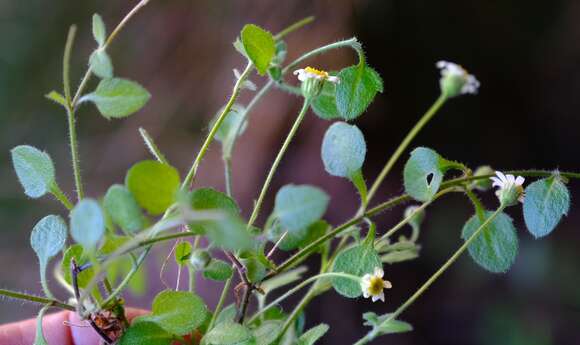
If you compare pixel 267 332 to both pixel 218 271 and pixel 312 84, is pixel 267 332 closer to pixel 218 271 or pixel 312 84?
pixel 218 271

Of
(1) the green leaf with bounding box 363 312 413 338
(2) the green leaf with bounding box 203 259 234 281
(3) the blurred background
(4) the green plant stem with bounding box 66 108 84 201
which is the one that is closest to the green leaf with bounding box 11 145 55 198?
(4) the green plant stem with bounding box 66 108 84 201

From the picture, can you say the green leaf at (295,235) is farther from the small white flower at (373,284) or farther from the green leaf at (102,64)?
the green leaf at (102,64)

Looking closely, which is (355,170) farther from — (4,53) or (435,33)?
(4,53)

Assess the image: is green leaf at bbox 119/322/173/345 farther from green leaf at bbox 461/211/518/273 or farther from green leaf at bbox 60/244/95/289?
green leaf at bbox 461/211/518/273

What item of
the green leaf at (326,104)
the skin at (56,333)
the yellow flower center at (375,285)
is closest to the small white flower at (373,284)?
the yellow flower center at (375,285)

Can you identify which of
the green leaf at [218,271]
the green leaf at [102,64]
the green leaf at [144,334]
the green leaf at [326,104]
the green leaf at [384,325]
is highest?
the green leaf at [102,64]

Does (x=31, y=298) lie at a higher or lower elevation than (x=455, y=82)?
lower

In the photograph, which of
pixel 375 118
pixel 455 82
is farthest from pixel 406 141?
pixel 375 118
